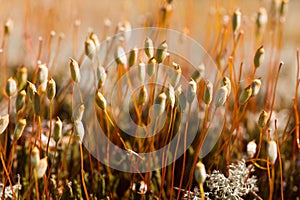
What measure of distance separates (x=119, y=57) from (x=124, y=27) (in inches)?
9.2

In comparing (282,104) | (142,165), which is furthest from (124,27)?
(282,104)

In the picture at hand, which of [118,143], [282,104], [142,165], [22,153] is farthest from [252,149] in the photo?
[282,104]

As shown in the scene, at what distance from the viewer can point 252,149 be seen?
1015 millimetres

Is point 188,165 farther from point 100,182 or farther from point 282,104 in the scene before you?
point 282,104

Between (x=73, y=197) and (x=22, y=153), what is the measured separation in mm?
249

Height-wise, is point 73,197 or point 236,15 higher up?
point 236,15

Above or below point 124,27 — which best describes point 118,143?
below

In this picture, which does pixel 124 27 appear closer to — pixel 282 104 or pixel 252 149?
pixel 252 149

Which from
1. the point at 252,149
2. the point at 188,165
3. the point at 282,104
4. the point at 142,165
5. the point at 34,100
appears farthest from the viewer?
the point at 282,104

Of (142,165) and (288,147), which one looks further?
(288,147)

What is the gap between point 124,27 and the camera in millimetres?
1261

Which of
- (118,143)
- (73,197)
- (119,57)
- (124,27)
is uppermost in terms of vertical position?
(124,27)

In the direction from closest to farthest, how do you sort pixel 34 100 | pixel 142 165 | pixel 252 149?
1. pixel 34 100
2. pixel 252 149
3. pixel 142 165

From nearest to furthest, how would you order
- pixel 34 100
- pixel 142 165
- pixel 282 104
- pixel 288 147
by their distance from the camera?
1. pixel 34 100
2. pixel 142 165
3. pixel 288 147
4. pixel 282 104
